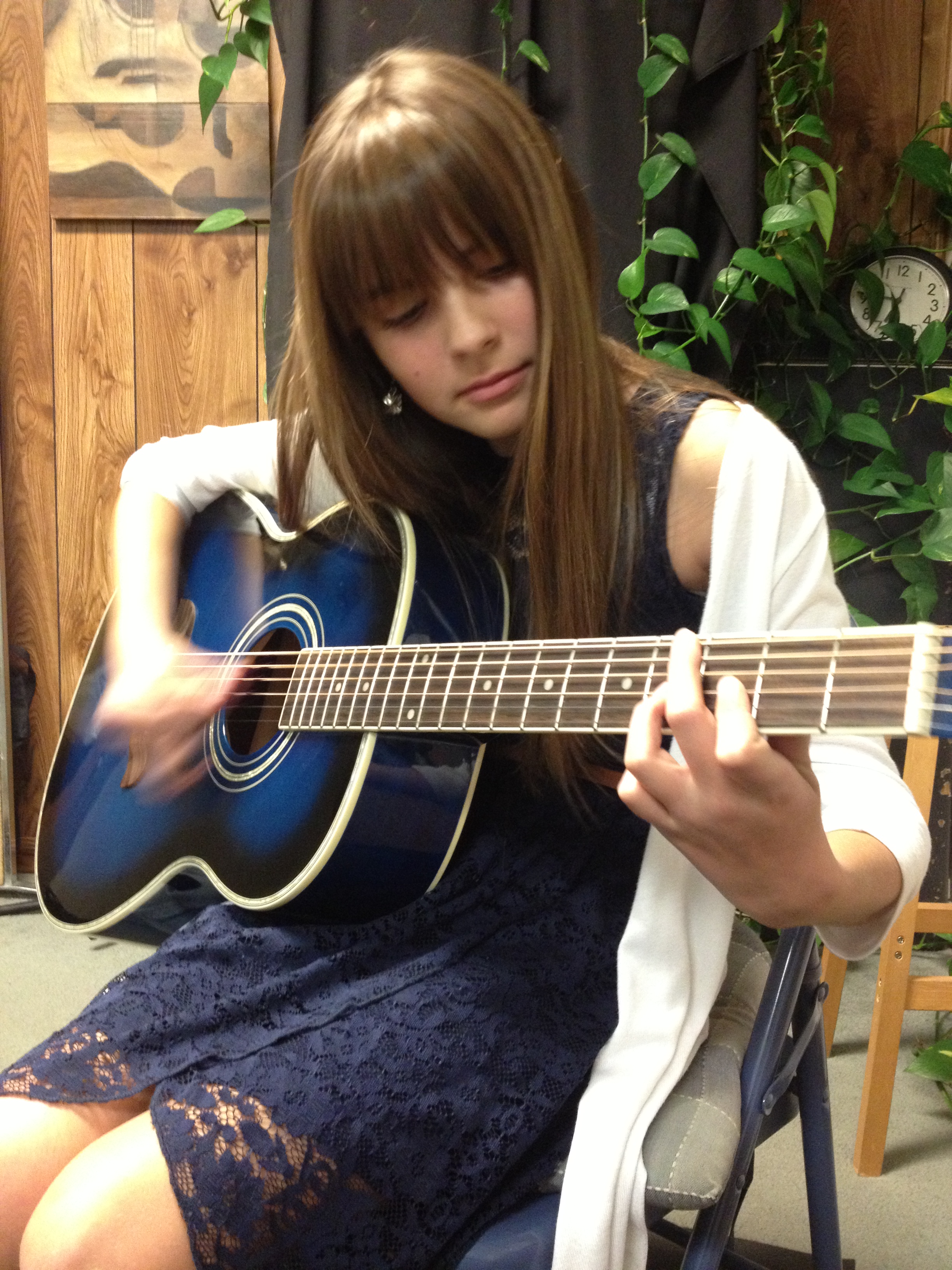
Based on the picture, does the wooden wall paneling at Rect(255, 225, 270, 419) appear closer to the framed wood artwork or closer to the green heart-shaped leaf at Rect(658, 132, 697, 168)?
Result: the framed wood artwork

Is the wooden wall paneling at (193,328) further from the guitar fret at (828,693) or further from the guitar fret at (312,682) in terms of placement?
the guitar fret at (828,693)

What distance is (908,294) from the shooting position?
6.66ft

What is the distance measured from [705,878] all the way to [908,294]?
5.38 feet

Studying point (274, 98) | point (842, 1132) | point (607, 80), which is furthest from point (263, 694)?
point (274, 98)

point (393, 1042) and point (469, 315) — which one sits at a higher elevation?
point (469, 315)

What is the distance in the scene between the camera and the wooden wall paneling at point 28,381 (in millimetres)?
2215

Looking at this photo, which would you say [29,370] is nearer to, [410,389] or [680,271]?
[680,271]

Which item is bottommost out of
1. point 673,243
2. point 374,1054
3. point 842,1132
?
point 842,1132

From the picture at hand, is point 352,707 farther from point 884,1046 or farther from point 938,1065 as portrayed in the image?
point 938,1065

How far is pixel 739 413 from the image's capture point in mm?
817

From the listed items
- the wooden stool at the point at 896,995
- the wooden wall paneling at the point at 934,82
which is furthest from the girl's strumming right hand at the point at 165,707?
the wooden wall paneling at the point at 934,82

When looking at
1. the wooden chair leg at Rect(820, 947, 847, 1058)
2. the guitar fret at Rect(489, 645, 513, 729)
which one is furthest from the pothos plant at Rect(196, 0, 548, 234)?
the wooden chair leg at Rect(820, 947, 847, 1058)

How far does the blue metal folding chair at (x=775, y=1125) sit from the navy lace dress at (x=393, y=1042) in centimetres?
2

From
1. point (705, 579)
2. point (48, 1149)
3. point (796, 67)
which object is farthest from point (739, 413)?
point (796, 67)
